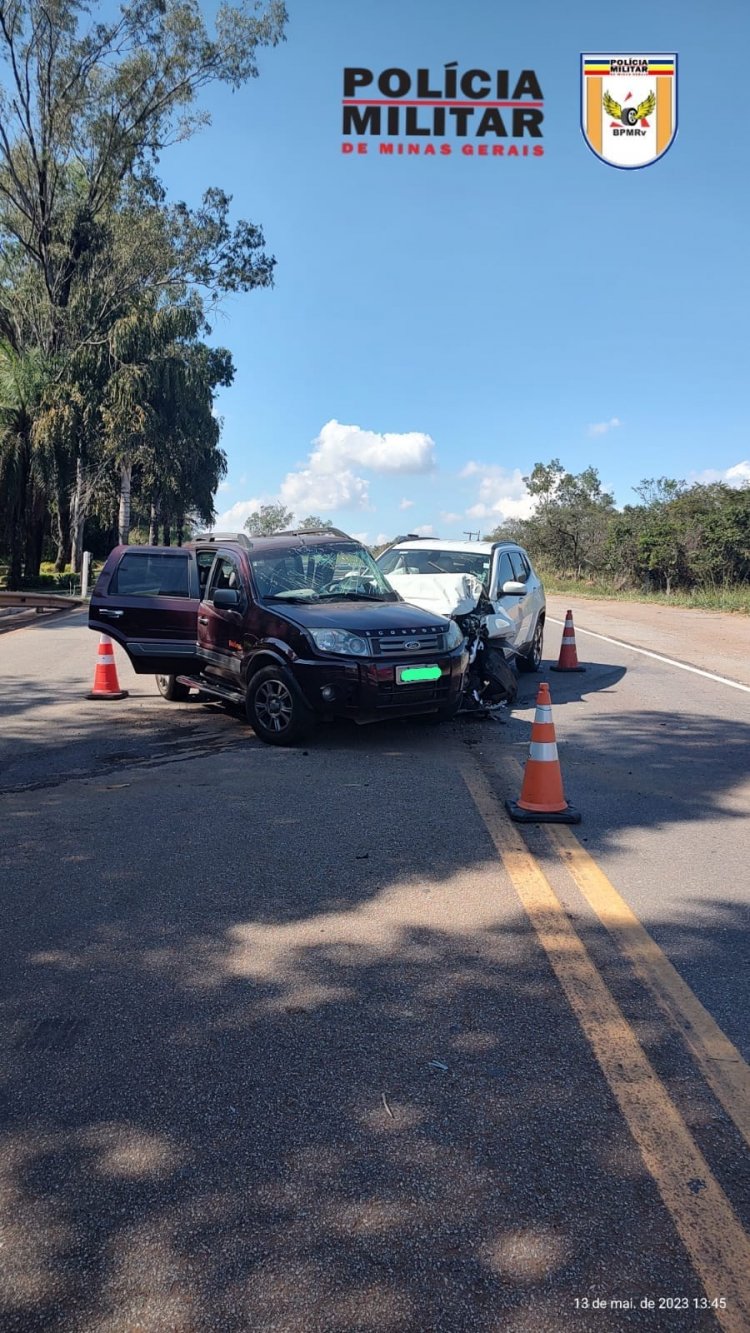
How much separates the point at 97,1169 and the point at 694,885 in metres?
3.33

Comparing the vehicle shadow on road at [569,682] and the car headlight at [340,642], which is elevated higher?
the car headlight at [340,642]

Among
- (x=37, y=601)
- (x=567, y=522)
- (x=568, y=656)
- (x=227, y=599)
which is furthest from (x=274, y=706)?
(x=567, y=522)

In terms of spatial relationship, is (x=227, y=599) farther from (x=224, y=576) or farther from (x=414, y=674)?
(x=414, y=674)

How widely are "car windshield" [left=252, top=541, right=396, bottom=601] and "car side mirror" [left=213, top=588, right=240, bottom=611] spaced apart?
224mm

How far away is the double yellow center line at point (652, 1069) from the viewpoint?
8.00 feet

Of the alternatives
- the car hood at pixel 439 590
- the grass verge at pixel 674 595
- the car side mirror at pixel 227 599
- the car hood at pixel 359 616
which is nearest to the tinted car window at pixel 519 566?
the car hood at pixel 439 590

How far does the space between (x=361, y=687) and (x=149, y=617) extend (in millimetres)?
3088

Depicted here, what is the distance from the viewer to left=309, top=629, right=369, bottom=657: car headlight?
8.17 meters

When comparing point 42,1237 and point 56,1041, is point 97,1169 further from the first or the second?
point 56,1041

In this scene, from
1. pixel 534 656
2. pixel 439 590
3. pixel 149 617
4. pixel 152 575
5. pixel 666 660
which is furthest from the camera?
pixel 666 660

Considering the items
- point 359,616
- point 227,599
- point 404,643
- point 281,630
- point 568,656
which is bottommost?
point 568,656

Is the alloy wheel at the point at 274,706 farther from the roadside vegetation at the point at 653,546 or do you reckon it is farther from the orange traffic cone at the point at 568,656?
the roadside vegetation at the point at 653,546

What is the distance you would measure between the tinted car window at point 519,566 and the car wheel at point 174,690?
14.9 ft

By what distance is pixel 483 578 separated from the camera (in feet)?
39.1
